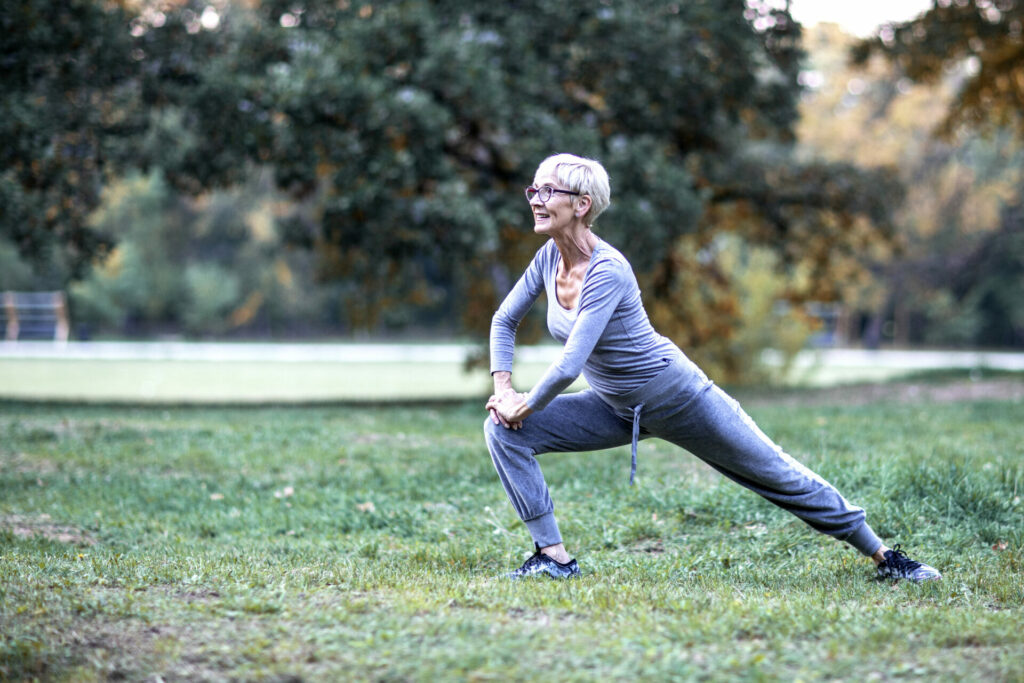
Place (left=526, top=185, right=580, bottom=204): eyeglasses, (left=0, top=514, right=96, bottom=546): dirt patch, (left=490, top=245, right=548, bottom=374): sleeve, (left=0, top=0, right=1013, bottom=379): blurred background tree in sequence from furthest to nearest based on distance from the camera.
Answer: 1. (left=0, top=0, right=1013, bottom=379): blurred background tree
2. (left=0, top=514, right=96, bottom=546): dirt patch
3. (left=490, top=245, right=548, bottom=374): sleeve
4. (left=526, top=185, right=580, bottom=204): eyeglasses

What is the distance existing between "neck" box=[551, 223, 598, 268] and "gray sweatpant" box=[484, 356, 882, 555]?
61cm

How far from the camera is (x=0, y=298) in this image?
4688 centimetres

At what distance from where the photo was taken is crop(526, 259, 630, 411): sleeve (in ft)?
14.4

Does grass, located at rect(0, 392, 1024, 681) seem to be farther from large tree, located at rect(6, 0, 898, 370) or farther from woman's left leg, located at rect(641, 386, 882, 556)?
large tree, located at rect(6, 0, 898, 370)

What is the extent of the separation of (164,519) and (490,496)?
2239 mm

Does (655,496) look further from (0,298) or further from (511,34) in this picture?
(0,298)

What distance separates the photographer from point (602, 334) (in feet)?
14.9

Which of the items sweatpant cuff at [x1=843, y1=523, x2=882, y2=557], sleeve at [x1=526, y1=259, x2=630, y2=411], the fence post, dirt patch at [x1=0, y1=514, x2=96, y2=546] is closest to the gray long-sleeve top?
sleeve at [x1=526, y1=259, x2=630, y2=411]

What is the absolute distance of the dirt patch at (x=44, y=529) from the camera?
6383 millimetres

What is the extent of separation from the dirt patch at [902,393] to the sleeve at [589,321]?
10.2 meters

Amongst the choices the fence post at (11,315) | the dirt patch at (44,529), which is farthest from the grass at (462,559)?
the fence post at (11,315)

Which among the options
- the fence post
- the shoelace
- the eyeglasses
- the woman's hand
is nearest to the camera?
the eyeglasses

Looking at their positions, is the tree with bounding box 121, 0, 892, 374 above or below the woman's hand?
above

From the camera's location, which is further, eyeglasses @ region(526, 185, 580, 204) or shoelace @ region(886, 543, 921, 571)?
shoelace @ region(886, 543, 921, 571)
